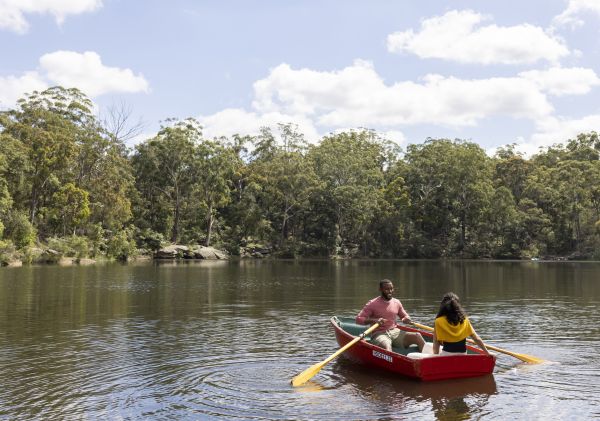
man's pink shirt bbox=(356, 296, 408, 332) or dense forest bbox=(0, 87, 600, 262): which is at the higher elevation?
dense forest bbox=(0, 87, 600, 262)

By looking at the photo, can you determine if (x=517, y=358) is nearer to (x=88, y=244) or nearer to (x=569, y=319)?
(x=569, y=319)

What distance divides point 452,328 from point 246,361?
4346 millimetres

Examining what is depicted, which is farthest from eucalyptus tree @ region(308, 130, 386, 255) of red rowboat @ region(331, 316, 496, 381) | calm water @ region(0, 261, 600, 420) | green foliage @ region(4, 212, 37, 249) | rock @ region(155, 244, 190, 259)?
red rowboat @ region(331, 316, 496, 381)

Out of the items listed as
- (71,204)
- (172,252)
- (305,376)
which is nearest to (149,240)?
(172,252)

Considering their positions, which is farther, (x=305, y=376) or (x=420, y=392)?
(x=305, y=376)

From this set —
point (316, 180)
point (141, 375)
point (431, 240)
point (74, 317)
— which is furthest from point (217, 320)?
point (431, 240)

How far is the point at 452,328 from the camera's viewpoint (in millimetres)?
11195

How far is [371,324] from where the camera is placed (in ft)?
41.7

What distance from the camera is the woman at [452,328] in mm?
11047

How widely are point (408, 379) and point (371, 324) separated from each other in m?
1.59

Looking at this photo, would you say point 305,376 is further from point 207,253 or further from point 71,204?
point 207,253

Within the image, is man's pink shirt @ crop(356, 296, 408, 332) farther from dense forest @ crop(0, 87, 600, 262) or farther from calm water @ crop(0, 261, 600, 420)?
dense forest @ crop(0, 87, 600, 262)

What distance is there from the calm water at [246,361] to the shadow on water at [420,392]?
0.11 feet

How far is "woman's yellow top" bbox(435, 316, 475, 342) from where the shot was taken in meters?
11.2
